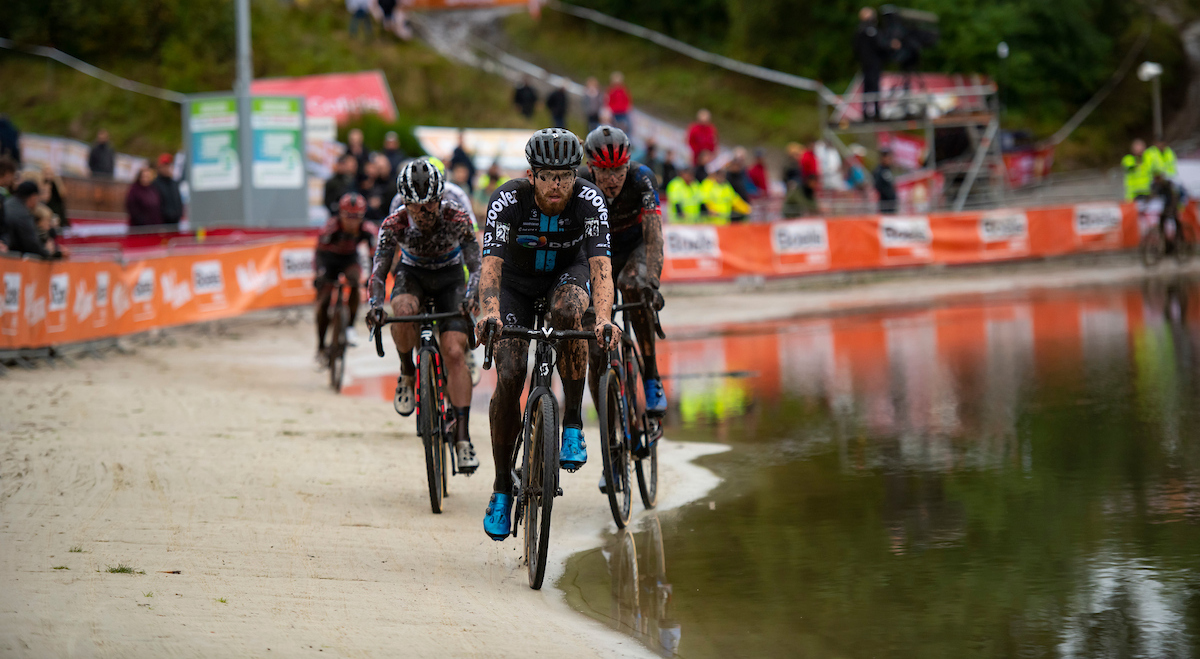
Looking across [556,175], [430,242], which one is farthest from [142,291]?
[556,175]

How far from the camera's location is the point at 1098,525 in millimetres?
6211

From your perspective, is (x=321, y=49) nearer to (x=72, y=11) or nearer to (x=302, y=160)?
(x=72, y=11)

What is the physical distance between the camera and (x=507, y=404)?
6160 mm

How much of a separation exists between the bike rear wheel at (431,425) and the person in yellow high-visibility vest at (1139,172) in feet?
66.8

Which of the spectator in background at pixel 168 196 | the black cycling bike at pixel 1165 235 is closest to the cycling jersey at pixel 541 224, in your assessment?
the spectator in background at pixel 168 196

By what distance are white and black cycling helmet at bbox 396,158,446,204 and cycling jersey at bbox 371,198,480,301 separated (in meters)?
0.34

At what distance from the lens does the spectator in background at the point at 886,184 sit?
82.5 feet

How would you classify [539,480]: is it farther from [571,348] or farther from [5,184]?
[5,184]

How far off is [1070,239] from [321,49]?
2401cm

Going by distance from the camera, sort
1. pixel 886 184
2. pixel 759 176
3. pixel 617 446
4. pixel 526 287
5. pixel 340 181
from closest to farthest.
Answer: pixel 526 287, pixel 617 446, pixel 340 181, pixel 886 184, pixel 759 176

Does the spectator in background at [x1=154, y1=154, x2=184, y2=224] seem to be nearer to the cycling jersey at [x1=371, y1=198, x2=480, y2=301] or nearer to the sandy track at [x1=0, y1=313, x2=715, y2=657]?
the sandy track at [x1=0, y1=313, x2=715, y2=657]

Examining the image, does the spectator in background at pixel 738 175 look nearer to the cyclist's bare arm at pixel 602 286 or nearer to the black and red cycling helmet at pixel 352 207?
the black and red cycling helmet at pixel 352 207

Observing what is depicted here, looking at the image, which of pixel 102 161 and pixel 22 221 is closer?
pixel 22 221

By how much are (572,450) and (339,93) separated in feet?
91.8
